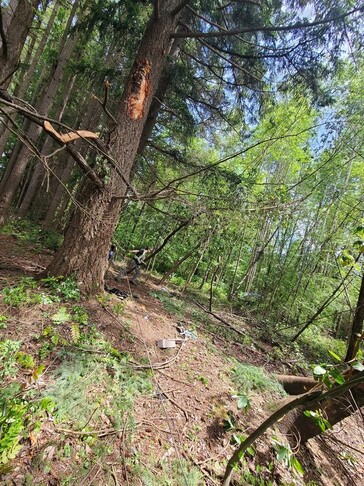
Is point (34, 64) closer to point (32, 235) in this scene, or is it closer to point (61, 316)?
point (32, 235)

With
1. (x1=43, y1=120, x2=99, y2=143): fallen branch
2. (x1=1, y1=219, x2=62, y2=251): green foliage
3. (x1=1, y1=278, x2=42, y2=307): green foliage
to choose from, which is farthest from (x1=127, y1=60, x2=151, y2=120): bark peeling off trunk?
(x1=1, y1=219, x2=62, y2=251): green foliage

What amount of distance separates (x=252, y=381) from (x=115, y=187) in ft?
12.3

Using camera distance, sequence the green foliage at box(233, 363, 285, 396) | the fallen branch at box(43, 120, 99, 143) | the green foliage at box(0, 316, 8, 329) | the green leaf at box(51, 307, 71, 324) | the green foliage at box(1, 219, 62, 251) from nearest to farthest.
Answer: the fallen branch at box(43, 120, 99, 143) < the green foliage at box(0, 316, 8, 329) < the green leaf at box(51, 307, 71, 324) < the green foliage at box(233, 363, 285, 396) < the green foliage at box(1, 219, 62, 251)

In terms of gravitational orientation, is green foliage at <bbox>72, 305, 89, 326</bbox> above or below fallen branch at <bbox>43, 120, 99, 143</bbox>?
below

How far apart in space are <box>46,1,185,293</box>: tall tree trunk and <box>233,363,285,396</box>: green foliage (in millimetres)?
2624

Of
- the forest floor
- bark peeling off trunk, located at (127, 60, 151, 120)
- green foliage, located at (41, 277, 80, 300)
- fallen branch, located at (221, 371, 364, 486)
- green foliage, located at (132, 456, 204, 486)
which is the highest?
bark peeling off trunk, located at (127, 60, 151, 120)

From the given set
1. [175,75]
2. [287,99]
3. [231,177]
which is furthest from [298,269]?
[175,75]

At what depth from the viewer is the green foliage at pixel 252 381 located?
3.85 metres

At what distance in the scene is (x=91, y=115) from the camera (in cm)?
966

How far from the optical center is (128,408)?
100 inches

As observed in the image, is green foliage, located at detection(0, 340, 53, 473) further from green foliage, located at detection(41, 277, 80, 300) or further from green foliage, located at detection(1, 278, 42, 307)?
green foliage, located at detection(41, 277, 80, 300)

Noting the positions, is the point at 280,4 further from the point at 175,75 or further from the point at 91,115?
the point at 91,115

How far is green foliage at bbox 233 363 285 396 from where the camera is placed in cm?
385

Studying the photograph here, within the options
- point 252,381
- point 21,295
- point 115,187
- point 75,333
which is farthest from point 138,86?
point 252,381
